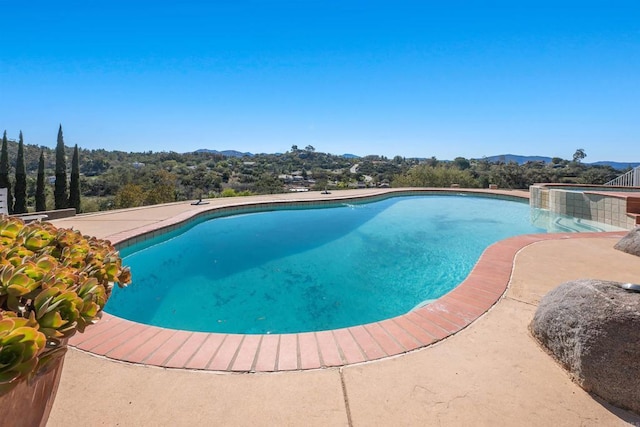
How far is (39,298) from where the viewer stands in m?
0.86

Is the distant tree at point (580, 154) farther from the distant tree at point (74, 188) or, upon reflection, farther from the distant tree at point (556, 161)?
the distant tree at point (74, 188)

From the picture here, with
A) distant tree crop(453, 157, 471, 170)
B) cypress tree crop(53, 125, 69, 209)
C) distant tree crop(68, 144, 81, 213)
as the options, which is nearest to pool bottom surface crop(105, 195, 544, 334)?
cypress tree crop(53, 125, 69, 209)

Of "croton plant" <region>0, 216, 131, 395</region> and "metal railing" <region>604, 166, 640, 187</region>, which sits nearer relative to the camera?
"croton plant" <region>0, 216, 131, 395</region>

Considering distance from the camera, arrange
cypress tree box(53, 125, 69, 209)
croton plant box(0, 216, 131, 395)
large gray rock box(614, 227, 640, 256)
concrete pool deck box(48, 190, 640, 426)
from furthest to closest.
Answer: cypress tree box(53, 125, 69, 209)
large gray rock box(614, 227, 640, 256)
concrete pool deck box(48, 190, 640, 426)
croton plant box(0, 216, 131, 395)

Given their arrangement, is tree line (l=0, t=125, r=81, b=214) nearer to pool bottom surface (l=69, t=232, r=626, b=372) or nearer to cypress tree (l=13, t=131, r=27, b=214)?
cypress tree (l=13, t=131, r=27, b=214)

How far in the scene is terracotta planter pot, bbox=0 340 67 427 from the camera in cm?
79

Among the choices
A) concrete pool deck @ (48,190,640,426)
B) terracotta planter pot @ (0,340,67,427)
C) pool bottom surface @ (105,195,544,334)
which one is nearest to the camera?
terracotta planter pot @ (0,340,67,427)

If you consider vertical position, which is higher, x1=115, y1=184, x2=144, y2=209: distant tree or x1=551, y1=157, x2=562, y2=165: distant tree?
x1=551, y1=157, x2=562, y2=165: distant tree

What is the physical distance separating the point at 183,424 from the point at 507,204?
1489 cm

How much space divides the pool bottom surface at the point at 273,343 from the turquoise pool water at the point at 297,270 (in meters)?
1.14

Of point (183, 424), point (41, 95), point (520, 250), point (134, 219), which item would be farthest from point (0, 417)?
point (41, 95)

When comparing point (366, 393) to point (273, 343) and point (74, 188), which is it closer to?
point (273, 343)

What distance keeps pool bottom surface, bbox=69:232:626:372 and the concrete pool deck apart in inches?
3.5

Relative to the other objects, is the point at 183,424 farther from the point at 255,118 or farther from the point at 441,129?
the point at 441,129
